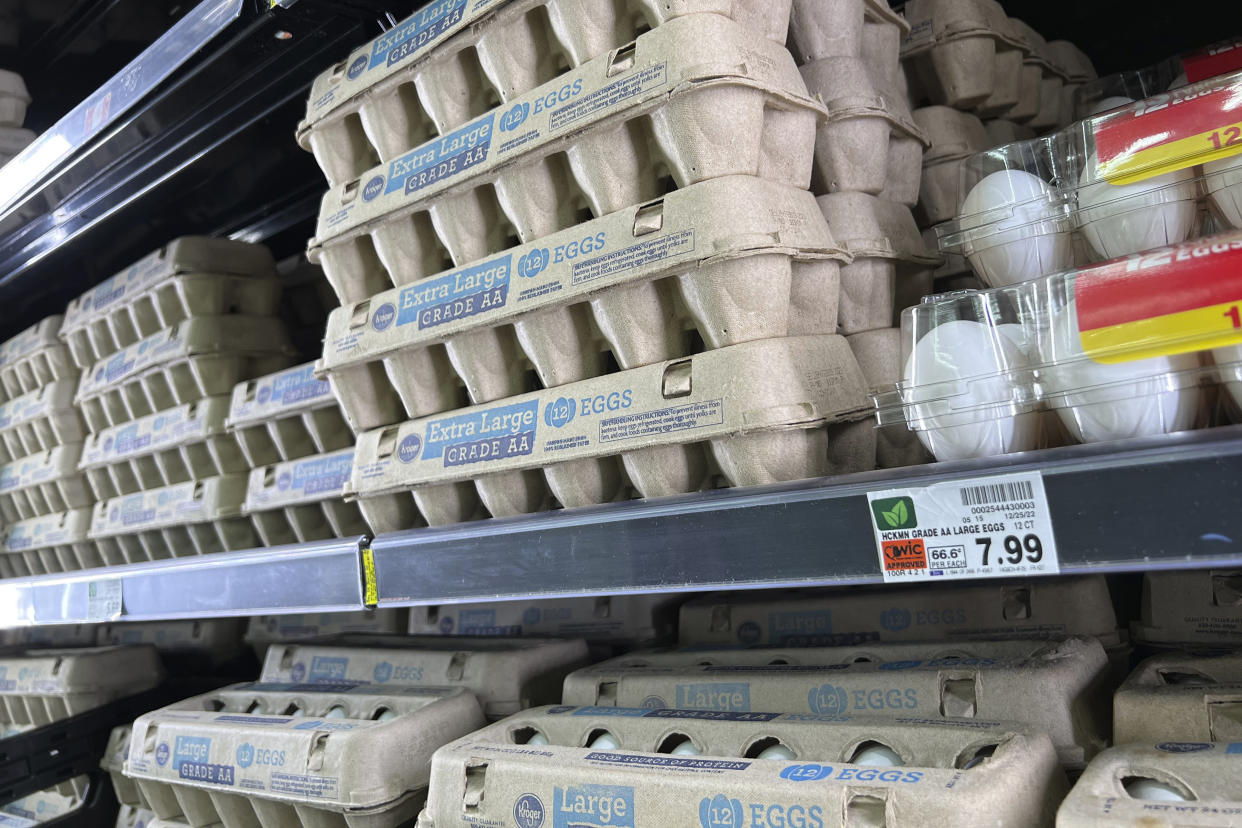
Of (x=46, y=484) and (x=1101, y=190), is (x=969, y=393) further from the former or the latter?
(x=46, y=484)

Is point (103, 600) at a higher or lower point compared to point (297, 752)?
higher

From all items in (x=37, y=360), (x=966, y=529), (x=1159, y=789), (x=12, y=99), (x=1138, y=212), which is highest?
(x=12, y=99)

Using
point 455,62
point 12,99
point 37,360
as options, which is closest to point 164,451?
point 37,360

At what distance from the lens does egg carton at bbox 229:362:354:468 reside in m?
1.98

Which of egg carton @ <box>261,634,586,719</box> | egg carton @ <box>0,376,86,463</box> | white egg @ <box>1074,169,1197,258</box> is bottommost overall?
egg carton @ <box>261,634,586,719</box>

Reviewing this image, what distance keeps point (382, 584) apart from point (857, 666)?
67cm

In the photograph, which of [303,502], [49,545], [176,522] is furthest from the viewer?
[49,545]

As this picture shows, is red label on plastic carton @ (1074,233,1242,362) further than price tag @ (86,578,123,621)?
No

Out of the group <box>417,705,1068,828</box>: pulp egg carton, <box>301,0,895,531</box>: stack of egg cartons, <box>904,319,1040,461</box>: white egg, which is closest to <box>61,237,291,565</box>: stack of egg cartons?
<box>301,0,895,531</box>: stack of egg cartons

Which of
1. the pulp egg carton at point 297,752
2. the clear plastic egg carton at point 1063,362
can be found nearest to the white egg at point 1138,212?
the clear plastic egg carton at point 1063,362

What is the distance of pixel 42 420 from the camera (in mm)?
2717

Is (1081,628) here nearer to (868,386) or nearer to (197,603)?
(868,386)

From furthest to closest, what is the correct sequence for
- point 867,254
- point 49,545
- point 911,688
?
point 49,545, point 867,254, point 911,688

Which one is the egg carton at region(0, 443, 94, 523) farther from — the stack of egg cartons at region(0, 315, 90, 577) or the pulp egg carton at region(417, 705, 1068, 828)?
the pulp egg carton at region(417, 705, 1068, 828)
